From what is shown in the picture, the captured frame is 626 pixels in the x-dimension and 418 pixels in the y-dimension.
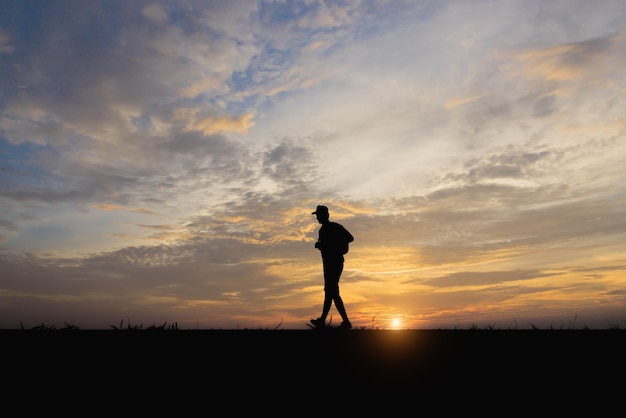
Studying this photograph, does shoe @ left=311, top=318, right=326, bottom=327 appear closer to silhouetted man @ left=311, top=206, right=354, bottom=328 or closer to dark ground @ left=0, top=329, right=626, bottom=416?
silhouetted man @ left=311, top=206, right=354, bottom=328

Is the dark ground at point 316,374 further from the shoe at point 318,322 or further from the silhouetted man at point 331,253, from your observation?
the silhouetted man at point 331,253

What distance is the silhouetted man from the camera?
13.0 metres

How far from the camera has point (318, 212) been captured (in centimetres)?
1321

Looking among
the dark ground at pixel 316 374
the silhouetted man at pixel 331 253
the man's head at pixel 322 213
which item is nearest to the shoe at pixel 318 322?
the silhouetted man at pixel 331 253

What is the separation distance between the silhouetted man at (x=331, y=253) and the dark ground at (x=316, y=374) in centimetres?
452

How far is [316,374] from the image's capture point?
582 centimetres

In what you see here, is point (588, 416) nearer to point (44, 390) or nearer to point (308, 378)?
point (308, 378)

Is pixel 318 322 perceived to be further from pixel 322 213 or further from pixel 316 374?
pixel 316 374

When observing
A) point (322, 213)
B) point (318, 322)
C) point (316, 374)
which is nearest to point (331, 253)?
point (322, 213)

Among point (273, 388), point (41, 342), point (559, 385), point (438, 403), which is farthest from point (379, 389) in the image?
point (41, 342)

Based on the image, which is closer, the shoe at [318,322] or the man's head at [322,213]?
the shoe at [318,322]

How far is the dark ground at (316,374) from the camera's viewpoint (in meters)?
4.70

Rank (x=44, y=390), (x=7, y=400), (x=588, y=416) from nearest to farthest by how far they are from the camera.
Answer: (x=588, y=416) → (x=7, y=400) → (x=44, y=390)

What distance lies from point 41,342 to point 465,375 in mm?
6378
